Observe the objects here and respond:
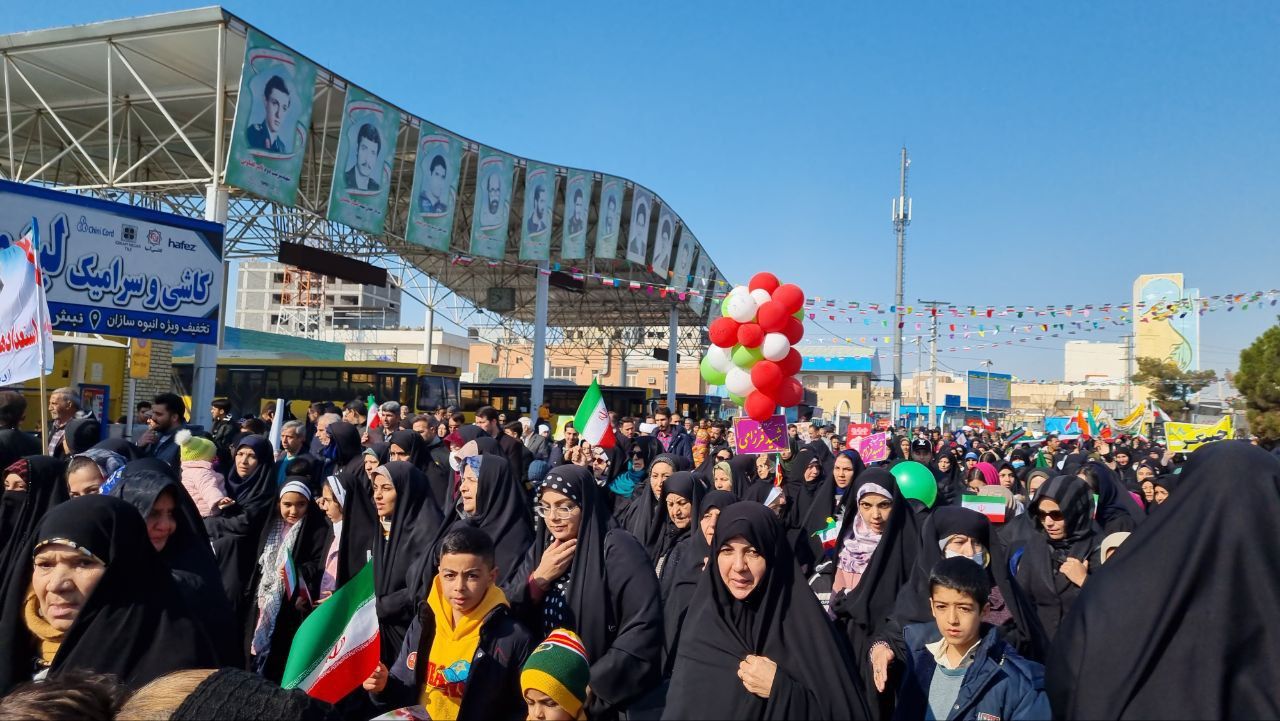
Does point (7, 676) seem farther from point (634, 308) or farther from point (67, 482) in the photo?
point (634, 308)

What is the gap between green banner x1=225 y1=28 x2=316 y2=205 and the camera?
1284cm

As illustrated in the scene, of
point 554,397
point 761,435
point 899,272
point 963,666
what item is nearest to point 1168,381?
point 899,272

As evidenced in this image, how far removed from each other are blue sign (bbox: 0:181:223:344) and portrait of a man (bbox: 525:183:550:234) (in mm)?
10132

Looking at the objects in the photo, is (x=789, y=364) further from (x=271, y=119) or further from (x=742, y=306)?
(x=271, y=119)

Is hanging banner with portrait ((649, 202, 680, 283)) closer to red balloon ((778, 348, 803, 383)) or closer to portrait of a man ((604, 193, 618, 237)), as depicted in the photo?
portrait of a man ((604, 193, 618, 237))

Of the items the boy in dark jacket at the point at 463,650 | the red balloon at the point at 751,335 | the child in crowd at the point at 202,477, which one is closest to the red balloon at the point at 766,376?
the red balloon at the point at 751,335

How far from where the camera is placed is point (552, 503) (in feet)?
9.80

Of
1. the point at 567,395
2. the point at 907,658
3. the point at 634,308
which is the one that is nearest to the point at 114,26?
the point at 567,395

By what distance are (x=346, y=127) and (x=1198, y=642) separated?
1581cm

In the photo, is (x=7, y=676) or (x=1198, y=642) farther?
(x=7, y=676)

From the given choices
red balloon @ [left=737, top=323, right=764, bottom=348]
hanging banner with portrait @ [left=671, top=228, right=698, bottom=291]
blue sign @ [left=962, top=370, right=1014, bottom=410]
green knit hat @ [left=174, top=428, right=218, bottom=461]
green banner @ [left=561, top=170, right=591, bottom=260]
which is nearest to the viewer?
green knit hat @ [left=174, top=428, right=218, bottom=461]

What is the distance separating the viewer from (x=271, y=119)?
1345cm

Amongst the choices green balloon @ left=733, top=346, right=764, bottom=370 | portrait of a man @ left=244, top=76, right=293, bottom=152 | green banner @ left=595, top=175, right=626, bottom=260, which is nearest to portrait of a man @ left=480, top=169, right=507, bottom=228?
green banner @ left=595, top=175, right=626, bottom=260

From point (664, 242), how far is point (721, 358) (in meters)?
18.5
